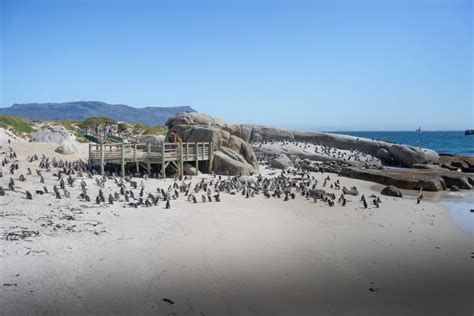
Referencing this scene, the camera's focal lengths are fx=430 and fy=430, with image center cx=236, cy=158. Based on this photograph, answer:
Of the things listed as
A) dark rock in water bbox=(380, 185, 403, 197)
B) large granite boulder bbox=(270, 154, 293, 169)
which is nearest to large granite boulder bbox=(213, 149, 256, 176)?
large granite boulder bbox=(270, 154, 293, 169)

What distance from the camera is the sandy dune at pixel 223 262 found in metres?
7.60

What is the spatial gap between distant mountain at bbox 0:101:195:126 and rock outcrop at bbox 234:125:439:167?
107 metres

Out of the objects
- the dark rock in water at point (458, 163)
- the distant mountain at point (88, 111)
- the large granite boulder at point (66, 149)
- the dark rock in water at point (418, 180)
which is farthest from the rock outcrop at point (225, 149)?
the distant mountain at point (88, 111)

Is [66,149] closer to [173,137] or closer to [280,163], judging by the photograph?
[173,137]

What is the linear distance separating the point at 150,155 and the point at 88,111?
171 meters

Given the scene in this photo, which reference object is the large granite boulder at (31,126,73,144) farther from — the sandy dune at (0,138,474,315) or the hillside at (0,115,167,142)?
the sandy dune at (0,138,474,315)

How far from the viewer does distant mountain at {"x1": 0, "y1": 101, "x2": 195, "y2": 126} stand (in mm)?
156250

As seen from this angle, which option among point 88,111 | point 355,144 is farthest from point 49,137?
point 88,111

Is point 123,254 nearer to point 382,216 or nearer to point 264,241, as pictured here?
point 264,241

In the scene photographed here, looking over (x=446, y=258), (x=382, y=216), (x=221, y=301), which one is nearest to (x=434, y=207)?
(x=382, y=216)

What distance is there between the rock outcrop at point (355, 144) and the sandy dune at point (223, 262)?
88.8ft

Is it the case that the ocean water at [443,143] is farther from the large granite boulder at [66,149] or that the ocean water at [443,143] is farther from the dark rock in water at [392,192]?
the large granite boulder at [66,149]

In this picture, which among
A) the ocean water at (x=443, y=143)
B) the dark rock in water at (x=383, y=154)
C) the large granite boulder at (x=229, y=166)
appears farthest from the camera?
the ocean water at (x=443, y=143)

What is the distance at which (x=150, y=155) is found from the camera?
918 inches
